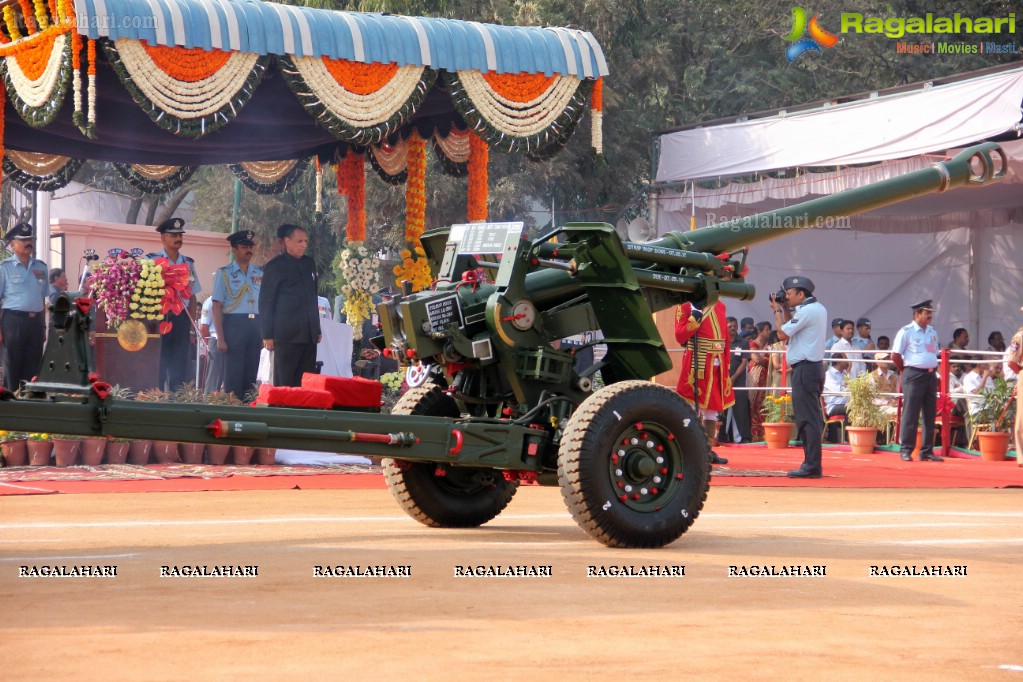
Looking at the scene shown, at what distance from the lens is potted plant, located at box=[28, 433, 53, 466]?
12.5 m

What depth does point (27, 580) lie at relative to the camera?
5.91 metres

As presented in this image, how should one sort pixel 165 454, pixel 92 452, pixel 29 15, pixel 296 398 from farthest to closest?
pixel 29 15 < pixel 165 454 < pixel 92 452 < pixel 296 398

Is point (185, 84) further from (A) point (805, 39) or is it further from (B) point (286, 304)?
(A) point (805, 39)

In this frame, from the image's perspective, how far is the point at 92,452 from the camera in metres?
12.6

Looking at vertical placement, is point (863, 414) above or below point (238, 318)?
below

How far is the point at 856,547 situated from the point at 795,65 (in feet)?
78.4

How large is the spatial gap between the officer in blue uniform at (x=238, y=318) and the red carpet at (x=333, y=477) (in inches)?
110

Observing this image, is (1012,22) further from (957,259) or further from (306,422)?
(306,422)

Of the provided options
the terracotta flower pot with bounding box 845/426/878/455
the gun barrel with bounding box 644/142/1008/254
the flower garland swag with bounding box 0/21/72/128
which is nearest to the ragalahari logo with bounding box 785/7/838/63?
the terracotta flower pot with bounding box 845/426/878/455

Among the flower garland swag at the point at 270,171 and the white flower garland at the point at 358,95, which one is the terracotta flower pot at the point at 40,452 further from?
the flower garland swag at the point at 270,171

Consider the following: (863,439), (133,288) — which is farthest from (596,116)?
(863,439)

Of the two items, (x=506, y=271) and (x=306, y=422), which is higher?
(x=506, y=271)

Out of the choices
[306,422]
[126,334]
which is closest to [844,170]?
[126,334]

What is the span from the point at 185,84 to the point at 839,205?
6994mm
